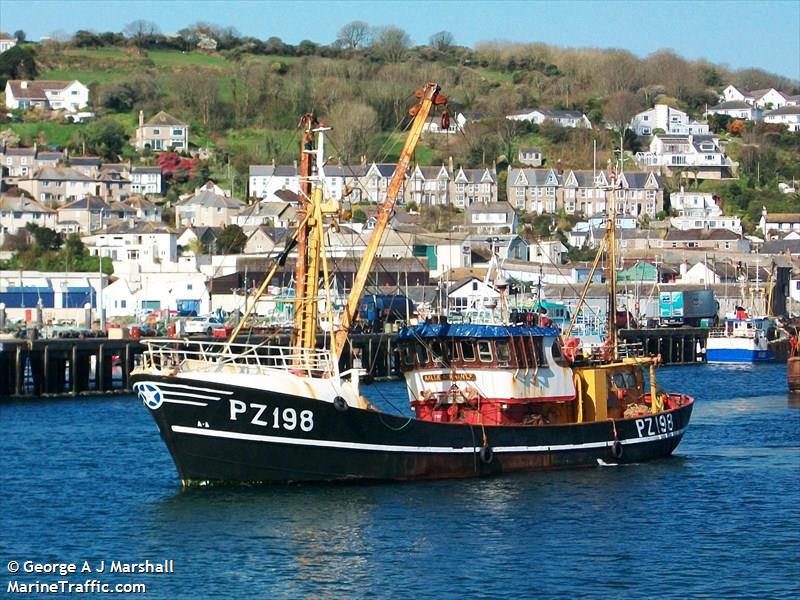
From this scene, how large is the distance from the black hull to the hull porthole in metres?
3.59

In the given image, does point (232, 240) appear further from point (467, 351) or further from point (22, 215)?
point (467, 351)

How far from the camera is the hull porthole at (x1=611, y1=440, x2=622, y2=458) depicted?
46.8 meters

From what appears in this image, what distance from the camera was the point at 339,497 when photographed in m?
40.5

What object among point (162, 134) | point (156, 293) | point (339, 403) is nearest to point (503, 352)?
point (339, 403)

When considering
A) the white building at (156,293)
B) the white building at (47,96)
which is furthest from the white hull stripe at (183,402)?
the white building at (47,96)

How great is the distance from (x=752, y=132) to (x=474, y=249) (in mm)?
80329

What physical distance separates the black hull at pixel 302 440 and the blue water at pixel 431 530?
499mm

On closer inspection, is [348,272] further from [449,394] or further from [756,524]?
[756,524]

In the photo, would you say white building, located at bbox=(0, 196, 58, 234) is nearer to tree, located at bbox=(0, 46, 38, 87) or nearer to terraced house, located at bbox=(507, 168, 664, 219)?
terraced house, located at bbox=(507, 168, 664, 219)

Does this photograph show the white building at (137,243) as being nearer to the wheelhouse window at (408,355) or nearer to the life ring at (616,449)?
the wheelhouse window at (408,355)

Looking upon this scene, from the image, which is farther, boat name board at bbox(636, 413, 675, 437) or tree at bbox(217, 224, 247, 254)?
tree at bbox(217, 224, 247, 254)

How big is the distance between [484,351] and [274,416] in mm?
7184

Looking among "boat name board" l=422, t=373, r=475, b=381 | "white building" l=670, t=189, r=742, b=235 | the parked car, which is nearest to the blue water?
"boat name board" l=422, t=373, r=475, b=381

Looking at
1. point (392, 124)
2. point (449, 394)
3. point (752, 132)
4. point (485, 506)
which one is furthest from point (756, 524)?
point (752, 132)
